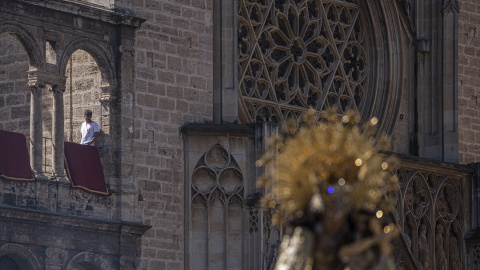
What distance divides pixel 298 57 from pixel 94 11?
5836mm

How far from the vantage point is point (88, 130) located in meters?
26.2

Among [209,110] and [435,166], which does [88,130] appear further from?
[435,166]

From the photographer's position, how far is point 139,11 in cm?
2739

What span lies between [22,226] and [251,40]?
7204 millimetres

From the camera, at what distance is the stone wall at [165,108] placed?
26984 millimetres

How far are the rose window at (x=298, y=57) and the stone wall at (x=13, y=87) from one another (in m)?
4.29

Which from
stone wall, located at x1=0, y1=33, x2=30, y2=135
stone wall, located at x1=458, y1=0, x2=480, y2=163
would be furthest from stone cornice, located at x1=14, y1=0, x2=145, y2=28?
Answer: stone wall, located at x1=458, y1=0, x2=480, y2=163

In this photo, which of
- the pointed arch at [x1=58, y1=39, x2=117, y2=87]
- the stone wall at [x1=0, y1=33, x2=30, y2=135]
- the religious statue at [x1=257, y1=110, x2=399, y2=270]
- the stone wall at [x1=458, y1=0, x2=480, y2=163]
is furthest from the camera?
the stone wall at [x1=458, y1=0, x2=480, y2=163]

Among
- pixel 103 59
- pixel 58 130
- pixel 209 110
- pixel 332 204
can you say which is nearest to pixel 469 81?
pixel 209 110

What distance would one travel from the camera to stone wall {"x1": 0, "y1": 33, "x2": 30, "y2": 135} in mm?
26734

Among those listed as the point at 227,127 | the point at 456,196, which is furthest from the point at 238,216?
the point at 456,196

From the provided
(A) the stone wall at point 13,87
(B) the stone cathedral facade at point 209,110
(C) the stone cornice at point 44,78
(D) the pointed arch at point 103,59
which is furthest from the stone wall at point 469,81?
(C) the stone cornice at point 44,78

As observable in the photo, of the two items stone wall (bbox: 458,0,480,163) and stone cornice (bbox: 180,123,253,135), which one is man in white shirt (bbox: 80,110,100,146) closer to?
stone cornice (bbox: 180,123,253,135)

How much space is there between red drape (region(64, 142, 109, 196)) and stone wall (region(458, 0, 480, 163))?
9.67 m
